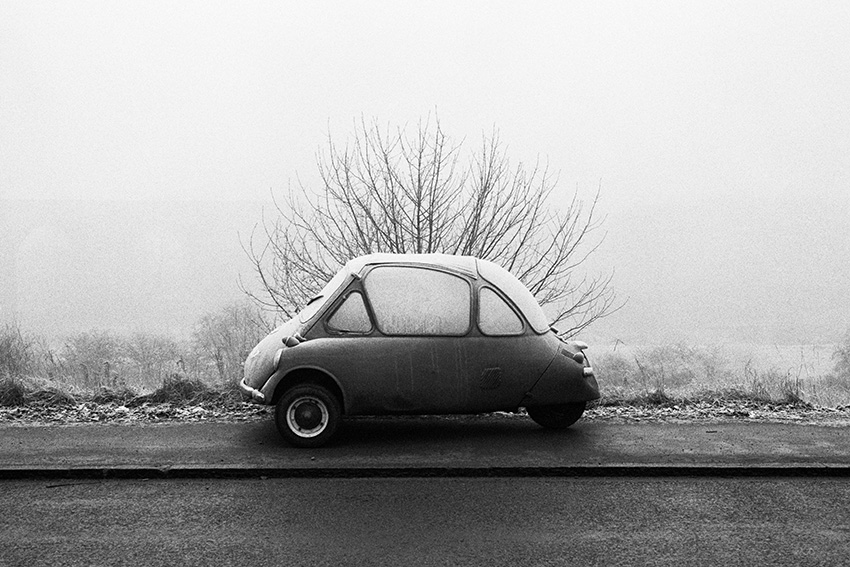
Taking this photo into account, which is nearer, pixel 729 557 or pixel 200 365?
pixel 729 557

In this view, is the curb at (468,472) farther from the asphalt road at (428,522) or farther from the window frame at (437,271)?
the window frame at (437,271)

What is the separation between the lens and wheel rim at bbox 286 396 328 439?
7.69m

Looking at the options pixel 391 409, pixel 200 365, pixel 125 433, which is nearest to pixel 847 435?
pixel 391 409

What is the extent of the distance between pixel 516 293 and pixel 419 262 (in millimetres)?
959

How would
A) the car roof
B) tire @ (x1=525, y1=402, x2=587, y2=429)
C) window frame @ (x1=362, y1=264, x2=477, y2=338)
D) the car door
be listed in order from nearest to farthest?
the car door < window frame @ (x1=362, y1=264, x2=477, y2=338) < the car roof < tire @ (x1=525, y1=402, x2=587, y2=429)

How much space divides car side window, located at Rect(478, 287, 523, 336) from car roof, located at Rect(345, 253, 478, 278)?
0.24 m

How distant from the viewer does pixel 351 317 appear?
7918 millimetres

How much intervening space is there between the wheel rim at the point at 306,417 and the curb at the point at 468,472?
3.03ft

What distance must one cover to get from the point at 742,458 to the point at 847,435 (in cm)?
177

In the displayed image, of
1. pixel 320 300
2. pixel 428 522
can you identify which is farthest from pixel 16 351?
pixel 428 522

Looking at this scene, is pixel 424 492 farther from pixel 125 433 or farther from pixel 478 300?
pixel 125 433

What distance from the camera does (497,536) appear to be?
5.25 meters

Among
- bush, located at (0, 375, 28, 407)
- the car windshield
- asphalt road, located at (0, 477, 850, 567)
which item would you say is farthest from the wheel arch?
bush, located at (0, 375, 28, 407)

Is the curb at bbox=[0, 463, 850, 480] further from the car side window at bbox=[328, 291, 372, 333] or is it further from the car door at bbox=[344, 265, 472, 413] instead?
the car side window at bbox=[328, 291, 372, 333]
